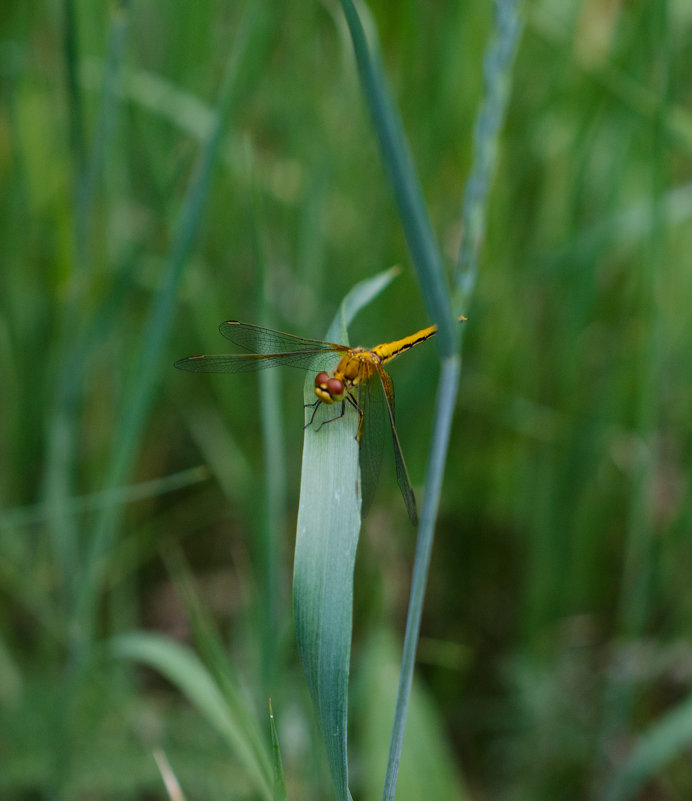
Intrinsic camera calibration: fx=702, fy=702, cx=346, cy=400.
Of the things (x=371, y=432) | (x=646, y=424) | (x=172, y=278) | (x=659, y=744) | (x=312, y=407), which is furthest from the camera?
(x=646, y=424)

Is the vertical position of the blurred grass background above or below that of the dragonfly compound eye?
above

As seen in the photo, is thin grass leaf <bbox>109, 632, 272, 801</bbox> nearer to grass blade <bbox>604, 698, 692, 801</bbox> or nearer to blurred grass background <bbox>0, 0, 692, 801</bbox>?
blurred grass background <bbox>0, 0, 692, 801</bbox>

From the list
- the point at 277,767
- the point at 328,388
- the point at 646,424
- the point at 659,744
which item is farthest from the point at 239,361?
the point at 659,744

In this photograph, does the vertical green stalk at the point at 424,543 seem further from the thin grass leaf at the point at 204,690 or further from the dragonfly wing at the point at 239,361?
the dragonfly wing at the point at 239,361

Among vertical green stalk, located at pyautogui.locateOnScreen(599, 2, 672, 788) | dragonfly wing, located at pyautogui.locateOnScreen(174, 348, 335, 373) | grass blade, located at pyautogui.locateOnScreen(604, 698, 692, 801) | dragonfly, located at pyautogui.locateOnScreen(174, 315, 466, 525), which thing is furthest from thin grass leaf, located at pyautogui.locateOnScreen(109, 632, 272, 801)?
vertical green stalk, located at pyautogui.locateOnScreen(599, 2, 672, 788)

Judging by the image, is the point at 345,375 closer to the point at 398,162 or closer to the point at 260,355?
the point at 260,355

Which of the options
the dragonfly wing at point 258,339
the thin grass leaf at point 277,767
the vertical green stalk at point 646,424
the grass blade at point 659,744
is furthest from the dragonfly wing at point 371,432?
the grass blade at point 659,744

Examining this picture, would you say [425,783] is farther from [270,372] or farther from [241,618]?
[270,372]

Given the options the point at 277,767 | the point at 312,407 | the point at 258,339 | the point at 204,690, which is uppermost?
the point at 258,339
